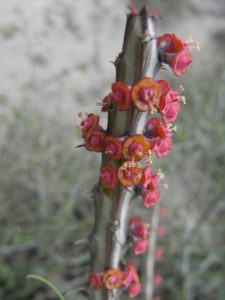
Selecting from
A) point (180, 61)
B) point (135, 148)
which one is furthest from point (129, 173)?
point (180, 61)

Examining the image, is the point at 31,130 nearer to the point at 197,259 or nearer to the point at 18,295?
the point at 18,295

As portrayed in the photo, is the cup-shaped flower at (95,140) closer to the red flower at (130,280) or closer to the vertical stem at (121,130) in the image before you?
the vertical stem at (121,130)

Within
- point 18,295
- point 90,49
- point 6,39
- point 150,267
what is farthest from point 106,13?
point 150,267

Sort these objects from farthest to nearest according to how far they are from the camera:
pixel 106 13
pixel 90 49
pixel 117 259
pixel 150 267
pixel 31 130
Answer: pixel 106 13 → pixel 90 49 → pixel 31 130 → pixel 150 267 → pixel 117 259

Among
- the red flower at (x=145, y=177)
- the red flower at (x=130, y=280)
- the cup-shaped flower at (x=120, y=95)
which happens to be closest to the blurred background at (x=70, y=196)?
the red flower at (x=130, y=280)

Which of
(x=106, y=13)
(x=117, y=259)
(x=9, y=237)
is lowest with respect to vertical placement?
(x=9, y=237)

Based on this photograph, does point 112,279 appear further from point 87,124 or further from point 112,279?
point 87,124

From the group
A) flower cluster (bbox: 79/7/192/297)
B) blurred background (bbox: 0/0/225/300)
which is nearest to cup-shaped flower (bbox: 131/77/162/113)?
flower cluster (bbox: 79/7/192/297)
